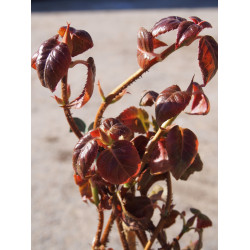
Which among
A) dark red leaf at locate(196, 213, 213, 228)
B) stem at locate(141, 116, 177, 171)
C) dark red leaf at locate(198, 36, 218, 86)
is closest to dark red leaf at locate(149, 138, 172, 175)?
stem at locate(141, 116, 177, 171)

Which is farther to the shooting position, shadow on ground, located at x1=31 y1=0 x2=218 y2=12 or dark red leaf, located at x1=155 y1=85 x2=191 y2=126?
shadow on ground, located at x1=31 y1=0 x2=218 y2=12

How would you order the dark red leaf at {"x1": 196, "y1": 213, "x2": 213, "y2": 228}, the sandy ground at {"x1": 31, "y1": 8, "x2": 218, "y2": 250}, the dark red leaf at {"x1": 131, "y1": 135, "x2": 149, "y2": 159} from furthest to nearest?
the sandy ground at {"x1": 31, "y1": 8, "x2": 218, "y2": 250}
the dark red leaf at {"x1": 196, "y1": 213, "x2": 213, "y2": 228}
the dark red leaf at {"x1": 131, "y1": 135, "x2": 149, "y2": 159}

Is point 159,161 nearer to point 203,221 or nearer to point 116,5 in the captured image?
point 203,221

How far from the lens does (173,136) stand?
0.46m

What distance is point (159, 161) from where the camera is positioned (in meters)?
0.47

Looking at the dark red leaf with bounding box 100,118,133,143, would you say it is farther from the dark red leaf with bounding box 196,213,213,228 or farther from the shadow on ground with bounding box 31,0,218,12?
the shadow on ground with bounding box 31,0,218,12

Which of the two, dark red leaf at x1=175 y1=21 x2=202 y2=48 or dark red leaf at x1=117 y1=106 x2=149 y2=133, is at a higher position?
dark red leaf at x1=175 y1=21 x2=202 y2=48

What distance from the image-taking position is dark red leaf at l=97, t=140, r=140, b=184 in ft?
1.43

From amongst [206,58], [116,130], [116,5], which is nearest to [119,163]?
[116,130]

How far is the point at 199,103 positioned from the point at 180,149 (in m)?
0.08

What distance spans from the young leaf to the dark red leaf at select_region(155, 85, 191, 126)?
0.21ft

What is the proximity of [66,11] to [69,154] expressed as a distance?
3041mm

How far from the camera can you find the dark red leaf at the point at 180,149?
0.44 meters

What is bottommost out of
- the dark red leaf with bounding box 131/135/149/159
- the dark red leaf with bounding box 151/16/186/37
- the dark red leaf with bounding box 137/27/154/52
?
the dark red leaf with bounding box 131/135/149/159
